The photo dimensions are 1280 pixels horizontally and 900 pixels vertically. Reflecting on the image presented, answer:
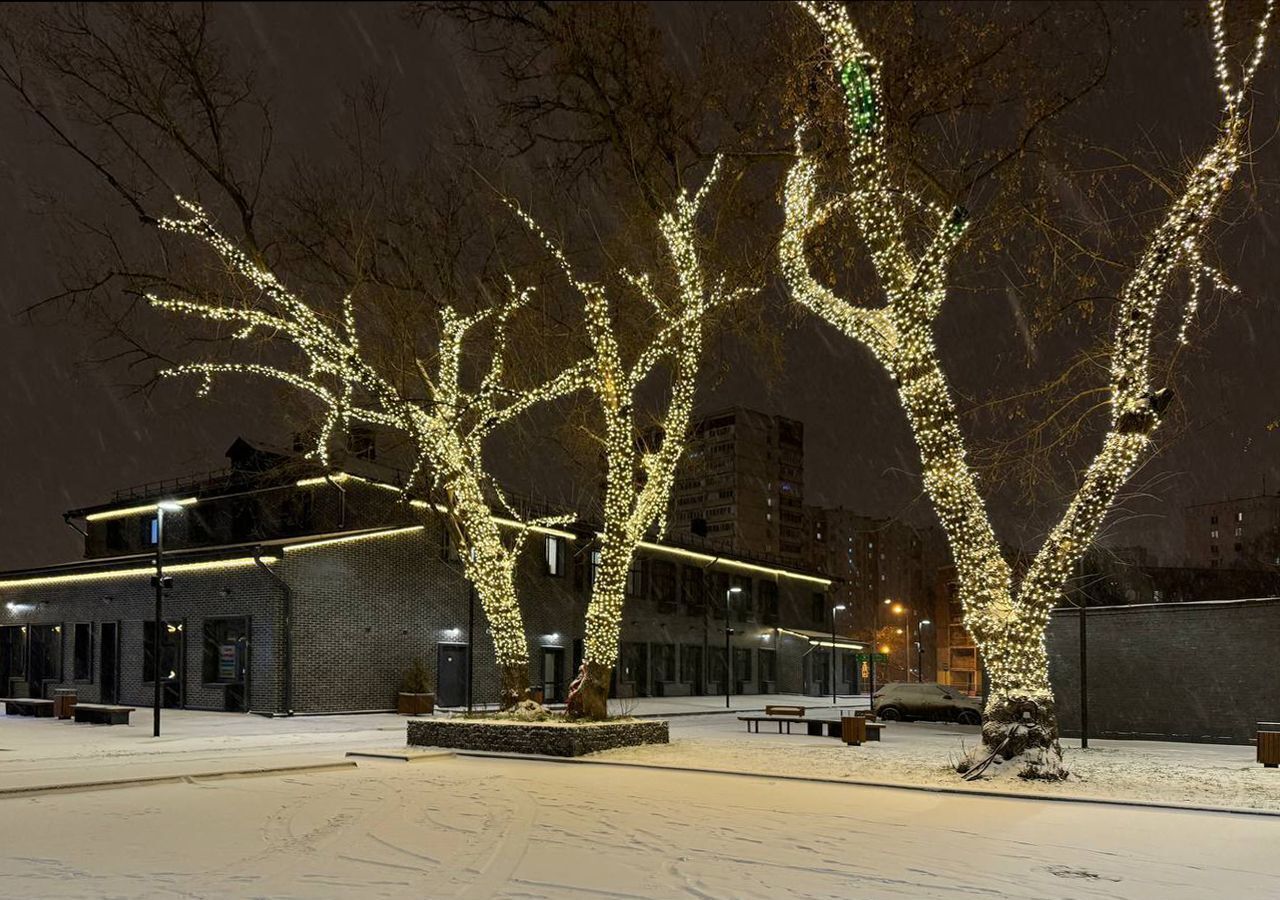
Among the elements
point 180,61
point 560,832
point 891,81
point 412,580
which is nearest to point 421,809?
point 560,832

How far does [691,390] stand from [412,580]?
57.8 feet

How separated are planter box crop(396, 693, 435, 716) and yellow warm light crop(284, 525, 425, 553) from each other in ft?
15.4

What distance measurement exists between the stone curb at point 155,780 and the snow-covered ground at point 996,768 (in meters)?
4.49

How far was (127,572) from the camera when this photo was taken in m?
35.0

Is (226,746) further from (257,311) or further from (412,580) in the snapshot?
(412,580)

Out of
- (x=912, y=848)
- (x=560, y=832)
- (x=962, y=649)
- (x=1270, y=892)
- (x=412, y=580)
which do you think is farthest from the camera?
(x=962, y=649)

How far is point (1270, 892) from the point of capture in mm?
8141

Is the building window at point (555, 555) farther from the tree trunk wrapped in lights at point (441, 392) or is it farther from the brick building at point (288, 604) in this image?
the tree trunk wrapped in lights at point (441, 392)

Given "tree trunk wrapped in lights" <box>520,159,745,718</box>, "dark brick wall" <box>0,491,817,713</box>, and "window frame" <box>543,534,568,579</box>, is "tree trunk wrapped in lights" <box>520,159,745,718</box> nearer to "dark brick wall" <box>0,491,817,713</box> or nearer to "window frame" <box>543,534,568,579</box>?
"dark brick wall" <box>0,491,817,713</box>

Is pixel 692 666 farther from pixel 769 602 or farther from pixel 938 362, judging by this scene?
pixel 938 362

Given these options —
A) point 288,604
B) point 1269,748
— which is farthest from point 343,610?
point 1269,748

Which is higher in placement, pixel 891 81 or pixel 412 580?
pixel 891 81

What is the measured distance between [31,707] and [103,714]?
4.88 m

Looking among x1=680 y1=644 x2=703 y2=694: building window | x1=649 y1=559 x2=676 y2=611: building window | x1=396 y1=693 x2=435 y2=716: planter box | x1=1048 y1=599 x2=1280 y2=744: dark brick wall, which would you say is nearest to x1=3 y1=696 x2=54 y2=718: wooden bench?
x1=396 y1=693 x2=435 y2=716: planter box
